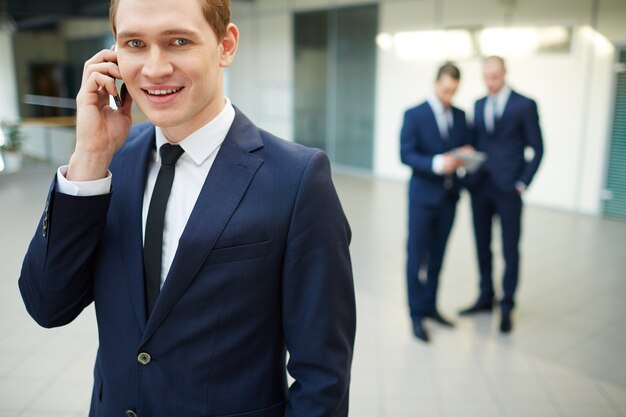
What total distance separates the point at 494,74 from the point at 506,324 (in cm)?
182

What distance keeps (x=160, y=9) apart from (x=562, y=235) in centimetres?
659

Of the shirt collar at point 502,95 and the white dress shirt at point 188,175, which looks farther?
the shirt collar at point 502,95

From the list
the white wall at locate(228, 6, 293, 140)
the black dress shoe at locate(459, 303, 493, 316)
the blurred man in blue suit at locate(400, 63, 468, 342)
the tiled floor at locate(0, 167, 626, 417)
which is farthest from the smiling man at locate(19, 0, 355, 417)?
the white wall at locate(228, 6, 293, 140)

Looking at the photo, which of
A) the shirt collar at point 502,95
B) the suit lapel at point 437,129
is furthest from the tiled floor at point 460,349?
the shirt collar at point 502,95

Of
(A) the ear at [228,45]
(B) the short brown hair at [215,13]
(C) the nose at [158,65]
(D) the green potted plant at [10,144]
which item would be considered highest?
(B) the short brown hair at [215,13]

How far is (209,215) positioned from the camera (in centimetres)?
118

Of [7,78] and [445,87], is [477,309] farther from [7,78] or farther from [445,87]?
[7,78]

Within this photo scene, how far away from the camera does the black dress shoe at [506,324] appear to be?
4141 mm

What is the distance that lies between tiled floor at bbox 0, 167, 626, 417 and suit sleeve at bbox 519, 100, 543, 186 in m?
1.14

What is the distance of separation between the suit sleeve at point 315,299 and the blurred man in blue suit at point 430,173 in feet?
8.68

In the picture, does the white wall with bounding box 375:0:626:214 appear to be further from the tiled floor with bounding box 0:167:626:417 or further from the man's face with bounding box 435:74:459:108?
the man's face with bounding box 435:74:459:108

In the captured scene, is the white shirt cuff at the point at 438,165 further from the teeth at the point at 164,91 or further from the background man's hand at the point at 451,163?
the teeth at the point at 164,91

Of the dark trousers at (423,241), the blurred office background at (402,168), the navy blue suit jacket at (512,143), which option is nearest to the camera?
the blurred office background at (402,168)

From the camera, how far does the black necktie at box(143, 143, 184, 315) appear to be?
1.25 metres
